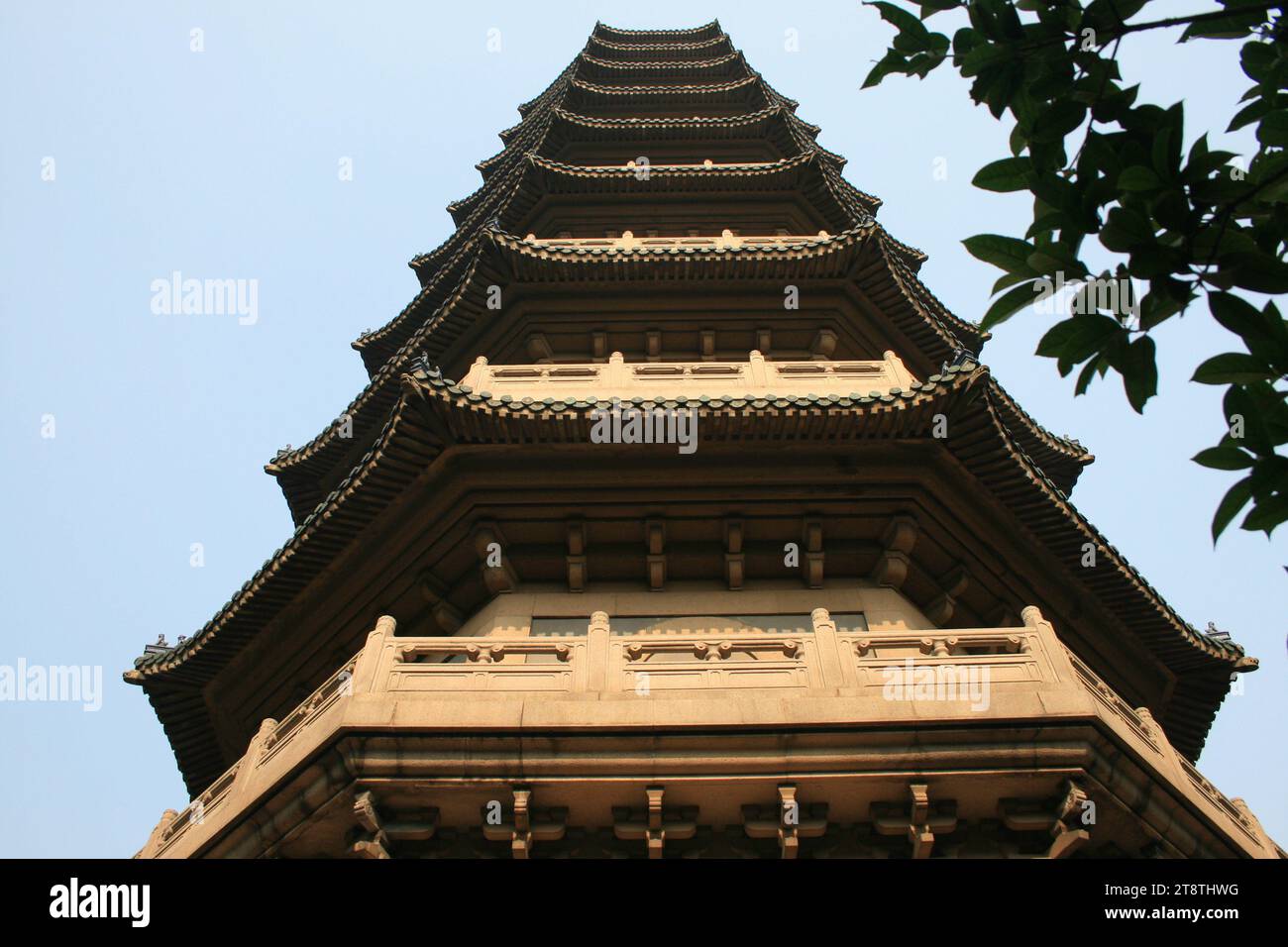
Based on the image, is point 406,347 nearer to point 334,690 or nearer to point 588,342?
point 588,342

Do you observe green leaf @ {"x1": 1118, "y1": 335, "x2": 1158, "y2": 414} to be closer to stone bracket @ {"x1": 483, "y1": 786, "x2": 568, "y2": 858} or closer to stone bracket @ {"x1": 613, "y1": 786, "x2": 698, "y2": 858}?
stone bracket @ {"x1": 613, "y1": 786, "x2": 698, "y2": 858}

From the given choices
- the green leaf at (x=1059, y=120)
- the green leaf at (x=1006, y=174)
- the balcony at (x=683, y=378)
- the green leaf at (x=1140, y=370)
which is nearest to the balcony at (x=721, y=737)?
the balcony at (x=683, y=378)

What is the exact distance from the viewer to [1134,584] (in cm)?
1273

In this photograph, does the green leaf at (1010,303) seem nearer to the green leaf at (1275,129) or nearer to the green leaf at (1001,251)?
the green leaf at (1001,251)

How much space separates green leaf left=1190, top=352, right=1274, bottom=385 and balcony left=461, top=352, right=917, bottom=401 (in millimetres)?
9270

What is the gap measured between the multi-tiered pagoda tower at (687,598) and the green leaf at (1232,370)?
5.11m

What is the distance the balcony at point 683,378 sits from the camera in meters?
13.7

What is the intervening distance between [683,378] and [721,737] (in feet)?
19.9

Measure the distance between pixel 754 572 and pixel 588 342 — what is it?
17.6 feet

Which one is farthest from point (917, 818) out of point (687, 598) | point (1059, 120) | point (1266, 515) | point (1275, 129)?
point (1275, 129)

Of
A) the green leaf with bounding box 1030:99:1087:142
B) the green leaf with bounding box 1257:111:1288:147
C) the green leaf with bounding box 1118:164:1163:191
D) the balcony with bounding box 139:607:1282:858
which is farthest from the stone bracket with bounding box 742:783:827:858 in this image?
the green leaf with bounding box 1257:111:1288:147

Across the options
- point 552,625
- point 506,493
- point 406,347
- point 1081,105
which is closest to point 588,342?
point 406,347

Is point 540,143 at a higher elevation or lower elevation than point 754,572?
higher
